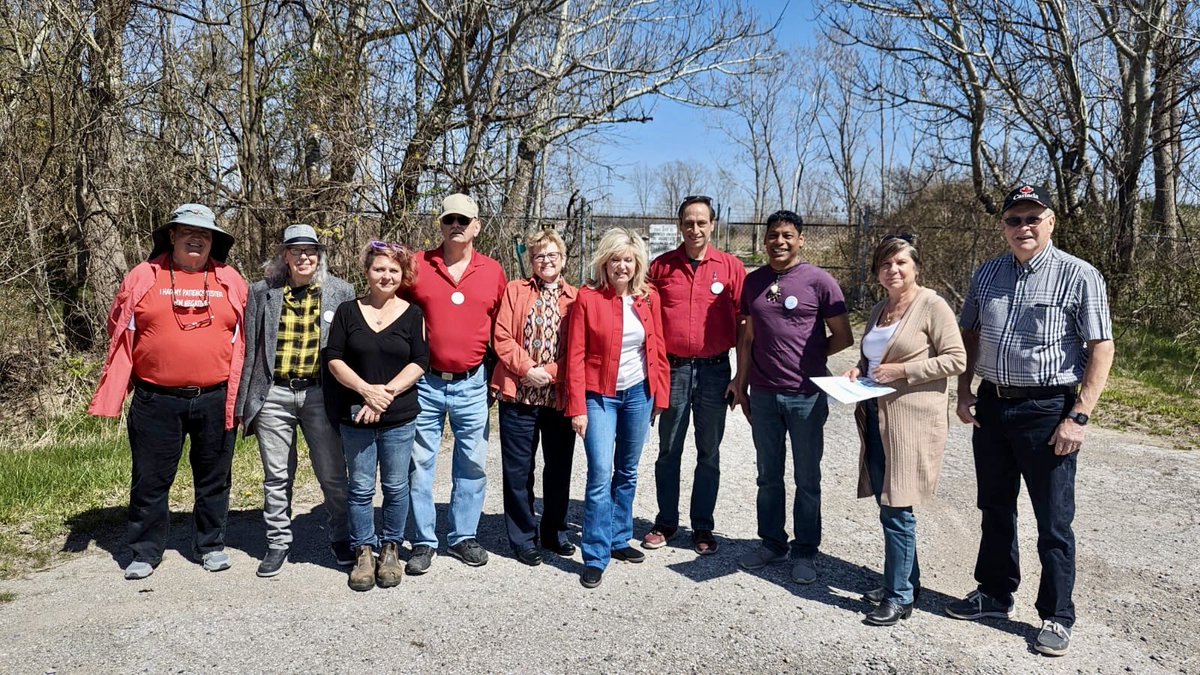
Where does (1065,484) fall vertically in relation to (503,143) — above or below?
below

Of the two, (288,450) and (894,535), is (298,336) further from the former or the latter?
(894,535)

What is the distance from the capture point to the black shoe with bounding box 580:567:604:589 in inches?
157

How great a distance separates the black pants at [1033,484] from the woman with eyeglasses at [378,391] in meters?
2.82

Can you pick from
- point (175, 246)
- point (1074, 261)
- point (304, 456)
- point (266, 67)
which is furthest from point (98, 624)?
point (266, 67)

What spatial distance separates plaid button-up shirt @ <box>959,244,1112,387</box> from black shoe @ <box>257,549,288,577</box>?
12.2 ft

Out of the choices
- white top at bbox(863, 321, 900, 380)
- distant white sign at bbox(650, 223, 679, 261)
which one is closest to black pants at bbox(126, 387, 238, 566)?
white top at bbox(863, 321, 900, 380)

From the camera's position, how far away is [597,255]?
13.1ft

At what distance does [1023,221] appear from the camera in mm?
3418

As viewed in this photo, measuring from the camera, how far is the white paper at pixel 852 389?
11.3ft

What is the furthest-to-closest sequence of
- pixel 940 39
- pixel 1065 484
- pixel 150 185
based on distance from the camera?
pixel 940 39
pixel 150 185
pixel 1065 484

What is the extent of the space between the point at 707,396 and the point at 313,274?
2.28 m

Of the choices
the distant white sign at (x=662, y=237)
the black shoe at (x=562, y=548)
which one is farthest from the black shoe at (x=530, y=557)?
the distant white sign at (x=662, y=237)

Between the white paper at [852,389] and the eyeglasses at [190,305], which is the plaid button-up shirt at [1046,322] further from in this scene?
the eyeglasses at [190,305]

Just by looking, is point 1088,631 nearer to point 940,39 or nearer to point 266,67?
point 266,67
